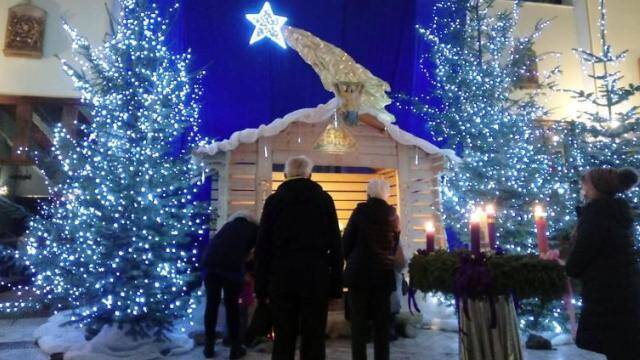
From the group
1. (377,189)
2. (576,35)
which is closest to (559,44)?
(576,35)

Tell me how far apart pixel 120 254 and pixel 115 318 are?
658 millimetres

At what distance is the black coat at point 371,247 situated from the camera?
11.0 feet

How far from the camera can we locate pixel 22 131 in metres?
8.08

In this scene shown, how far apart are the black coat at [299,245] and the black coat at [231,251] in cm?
169

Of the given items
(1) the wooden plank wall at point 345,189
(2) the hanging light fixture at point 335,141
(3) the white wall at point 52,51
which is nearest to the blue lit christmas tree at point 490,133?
(2) the hanging light fixture at point 335,141

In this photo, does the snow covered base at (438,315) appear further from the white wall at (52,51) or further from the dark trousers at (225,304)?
the white wall at (52,51)

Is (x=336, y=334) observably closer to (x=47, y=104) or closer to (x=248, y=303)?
(x=248, y=303)

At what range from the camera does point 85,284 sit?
Answer: 4.94 meters

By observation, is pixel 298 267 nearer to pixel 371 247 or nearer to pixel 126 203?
pixel 371 247

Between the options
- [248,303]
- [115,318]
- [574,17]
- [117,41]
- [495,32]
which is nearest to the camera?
[115,318]

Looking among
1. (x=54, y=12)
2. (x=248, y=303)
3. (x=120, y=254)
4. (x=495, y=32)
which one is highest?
(x=54, y=12)

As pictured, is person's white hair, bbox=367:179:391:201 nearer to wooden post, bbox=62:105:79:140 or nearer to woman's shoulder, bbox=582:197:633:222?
woman's shoulder, bbox=582:197:633:222

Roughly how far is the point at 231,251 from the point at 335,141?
257 cm

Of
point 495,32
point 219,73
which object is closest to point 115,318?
point 219,73
